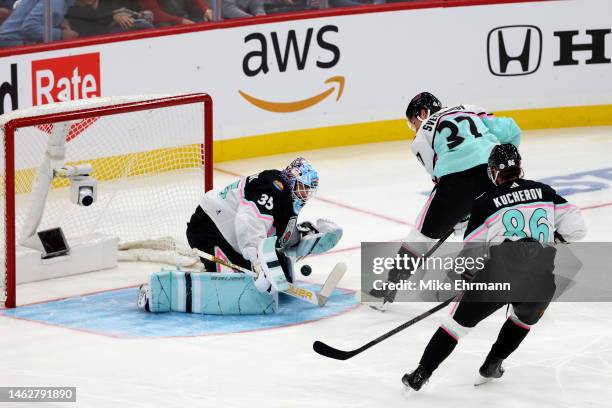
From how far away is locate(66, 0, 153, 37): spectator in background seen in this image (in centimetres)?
822

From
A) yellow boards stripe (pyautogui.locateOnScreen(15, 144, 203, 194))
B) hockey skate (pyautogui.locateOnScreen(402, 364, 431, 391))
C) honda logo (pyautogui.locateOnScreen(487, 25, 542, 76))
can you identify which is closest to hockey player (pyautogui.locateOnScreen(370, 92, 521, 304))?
hockey skate (pyautogui.locateOnScreen(402, 364, 431, 391))

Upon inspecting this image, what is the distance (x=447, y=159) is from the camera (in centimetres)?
600

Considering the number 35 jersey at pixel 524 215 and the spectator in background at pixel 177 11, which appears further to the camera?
the spectator in background at pixel 177 11

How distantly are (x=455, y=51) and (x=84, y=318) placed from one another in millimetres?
4557

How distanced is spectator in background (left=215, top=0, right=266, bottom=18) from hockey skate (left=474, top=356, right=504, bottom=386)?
442 cm

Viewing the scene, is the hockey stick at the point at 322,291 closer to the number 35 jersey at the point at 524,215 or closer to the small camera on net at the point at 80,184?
the small camera on net at the point at 80,184

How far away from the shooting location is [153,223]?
7.28 m

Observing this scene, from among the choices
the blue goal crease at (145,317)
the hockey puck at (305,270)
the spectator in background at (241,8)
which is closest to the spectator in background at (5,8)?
the spectator in background at (241,8)

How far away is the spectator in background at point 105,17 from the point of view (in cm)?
822

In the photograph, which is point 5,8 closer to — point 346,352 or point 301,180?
point 301,180

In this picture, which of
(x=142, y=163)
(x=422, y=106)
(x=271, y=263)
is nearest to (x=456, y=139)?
(x=422, y=106)

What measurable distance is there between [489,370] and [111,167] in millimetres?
2958

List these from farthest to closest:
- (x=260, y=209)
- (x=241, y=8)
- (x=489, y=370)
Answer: (x=241, y=8)
(x=260, y=209)
(x=489, y=370)

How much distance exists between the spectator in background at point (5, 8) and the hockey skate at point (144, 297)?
2.50 metres
